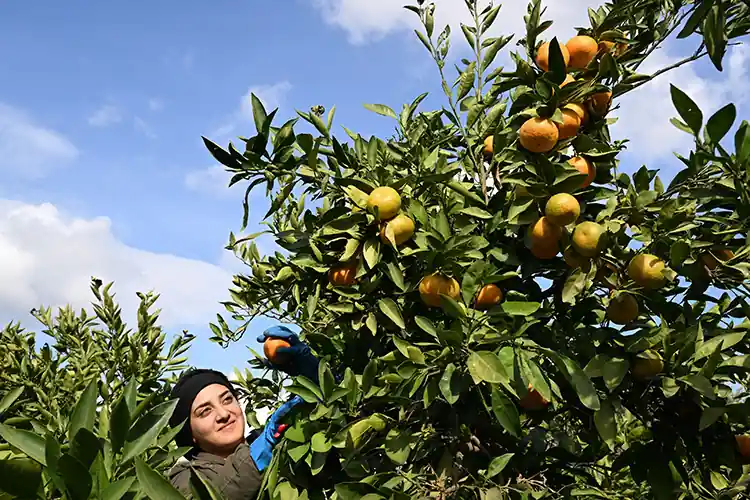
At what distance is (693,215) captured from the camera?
142 cm

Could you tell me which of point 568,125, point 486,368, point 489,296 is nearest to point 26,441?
point 486,368

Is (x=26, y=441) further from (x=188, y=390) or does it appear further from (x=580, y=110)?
(x=188, y=390)

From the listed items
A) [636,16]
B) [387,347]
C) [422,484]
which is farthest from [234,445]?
[636,16]

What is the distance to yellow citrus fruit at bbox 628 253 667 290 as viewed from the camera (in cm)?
137

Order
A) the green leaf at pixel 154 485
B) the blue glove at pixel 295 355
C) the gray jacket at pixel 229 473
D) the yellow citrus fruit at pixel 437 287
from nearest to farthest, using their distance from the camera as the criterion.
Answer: the green leaf at pixel 154 485, the yellow citrus fruit at pixel 437 287, the gray jacket at pixel 229 473, the blue glove at pixel 295 355

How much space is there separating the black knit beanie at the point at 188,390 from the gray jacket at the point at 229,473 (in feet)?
0.32

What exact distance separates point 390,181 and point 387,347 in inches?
16.8

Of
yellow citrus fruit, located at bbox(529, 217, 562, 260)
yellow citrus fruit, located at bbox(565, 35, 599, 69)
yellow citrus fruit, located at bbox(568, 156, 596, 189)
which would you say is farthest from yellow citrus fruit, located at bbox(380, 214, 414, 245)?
yellow citrus fruit, located at bbox(565, 35, 599, 69)

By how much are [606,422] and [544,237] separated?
0.40 m

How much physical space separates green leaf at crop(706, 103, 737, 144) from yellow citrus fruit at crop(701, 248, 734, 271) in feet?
0.87

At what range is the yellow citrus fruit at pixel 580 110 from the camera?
4.91ft

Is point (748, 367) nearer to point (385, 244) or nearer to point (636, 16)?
point (385, 244)

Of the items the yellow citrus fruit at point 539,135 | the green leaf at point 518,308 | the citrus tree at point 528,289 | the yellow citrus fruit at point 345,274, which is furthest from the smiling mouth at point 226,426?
the yellow citrus fruit at point 539,135

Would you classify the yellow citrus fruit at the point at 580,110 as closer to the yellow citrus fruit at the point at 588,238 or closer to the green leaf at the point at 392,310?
the yellow citrus fruit at the point at 588,238
